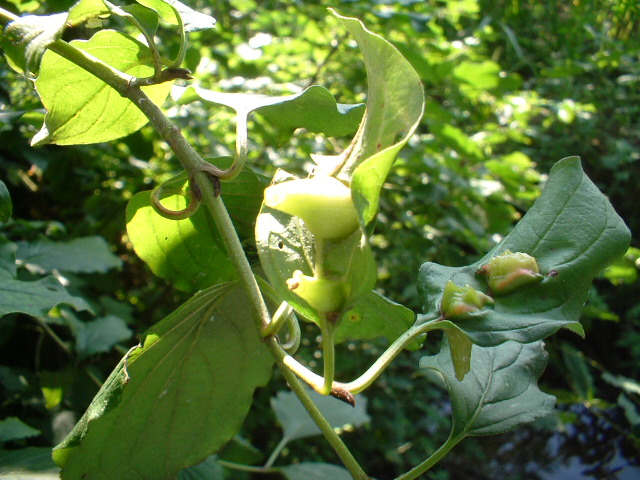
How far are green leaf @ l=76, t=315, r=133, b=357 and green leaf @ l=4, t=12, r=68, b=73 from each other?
0.53 m

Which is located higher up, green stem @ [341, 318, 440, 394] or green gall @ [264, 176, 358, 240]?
green gall @ [264, 176, 358, 240]

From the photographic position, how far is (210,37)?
1508 millimetres

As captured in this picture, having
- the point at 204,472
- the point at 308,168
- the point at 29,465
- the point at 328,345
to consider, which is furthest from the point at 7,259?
the point at 308,168

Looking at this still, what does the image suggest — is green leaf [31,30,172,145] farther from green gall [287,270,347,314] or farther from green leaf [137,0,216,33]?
green gall [287,270,347,314]

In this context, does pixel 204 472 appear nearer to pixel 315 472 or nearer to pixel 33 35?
pixel 315 472

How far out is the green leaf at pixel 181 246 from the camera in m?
0.45

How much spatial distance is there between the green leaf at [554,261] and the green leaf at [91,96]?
27 cm

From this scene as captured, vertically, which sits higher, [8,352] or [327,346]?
[327,346]

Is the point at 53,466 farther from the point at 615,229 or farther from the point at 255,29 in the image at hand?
the point at 255,29

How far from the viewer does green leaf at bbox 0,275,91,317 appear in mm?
460

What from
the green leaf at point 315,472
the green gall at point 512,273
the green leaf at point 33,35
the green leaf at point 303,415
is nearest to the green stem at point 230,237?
the green leaf at point 33,35

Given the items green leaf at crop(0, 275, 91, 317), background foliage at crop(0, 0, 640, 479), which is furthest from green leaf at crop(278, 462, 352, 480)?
green leaf at crop(0, 275, 91, 317)

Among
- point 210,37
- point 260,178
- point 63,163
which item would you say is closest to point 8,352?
point 63,163

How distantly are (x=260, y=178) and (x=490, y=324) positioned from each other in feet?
0.70
